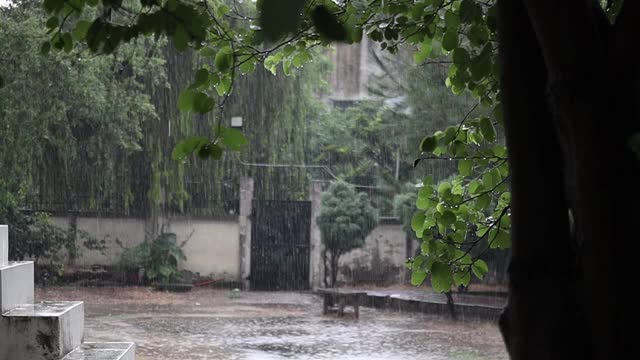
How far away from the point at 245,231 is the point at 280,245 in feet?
2.65

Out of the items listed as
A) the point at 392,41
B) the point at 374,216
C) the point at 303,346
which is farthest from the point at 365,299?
the point at 392,41

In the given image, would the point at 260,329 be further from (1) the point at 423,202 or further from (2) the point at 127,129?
(1) the point at 423,202

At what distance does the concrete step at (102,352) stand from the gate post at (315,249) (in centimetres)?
1135

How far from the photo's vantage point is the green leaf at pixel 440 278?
2.62m

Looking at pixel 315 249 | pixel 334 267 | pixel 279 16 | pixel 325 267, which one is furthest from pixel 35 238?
pixel 279 16

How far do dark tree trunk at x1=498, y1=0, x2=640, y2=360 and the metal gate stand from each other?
15.6 metres

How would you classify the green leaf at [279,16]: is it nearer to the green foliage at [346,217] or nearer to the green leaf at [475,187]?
the green leaf at [475,187]

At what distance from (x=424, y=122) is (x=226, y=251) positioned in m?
5.19

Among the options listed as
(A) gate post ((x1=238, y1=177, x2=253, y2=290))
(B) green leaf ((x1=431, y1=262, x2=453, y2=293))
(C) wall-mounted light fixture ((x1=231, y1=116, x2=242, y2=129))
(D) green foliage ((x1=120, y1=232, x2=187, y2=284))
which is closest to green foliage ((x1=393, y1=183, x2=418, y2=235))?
(A) gate post ((x1=238, y1=177, x2=253, y2=290))

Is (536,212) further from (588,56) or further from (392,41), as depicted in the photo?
(392,41)

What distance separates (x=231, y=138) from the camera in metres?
2.02

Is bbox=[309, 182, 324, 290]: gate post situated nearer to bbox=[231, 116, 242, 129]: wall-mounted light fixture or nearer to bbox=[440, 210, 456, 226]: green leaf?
bbox=[231, 116, 242, 129]: wall-mounted light fixture

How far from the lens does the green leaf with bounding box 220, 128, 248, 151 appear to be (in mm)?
2012

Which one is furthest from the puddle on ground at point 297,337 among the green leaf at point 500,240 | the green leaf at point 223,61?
the green leaf at point 223,61
